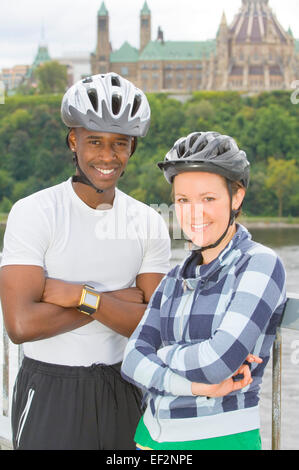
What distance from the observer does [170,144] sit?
49.3m

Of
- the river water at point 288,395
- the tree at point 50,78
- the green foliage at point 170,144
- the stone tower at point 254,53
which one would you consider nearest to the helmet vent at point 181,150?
the river water at point 288,395

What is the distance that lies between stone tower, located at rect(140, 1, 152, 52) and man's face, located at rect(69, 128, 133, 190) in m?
73.0

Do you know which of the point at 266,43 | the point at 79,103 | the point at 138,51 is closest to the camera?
the point at 79,103

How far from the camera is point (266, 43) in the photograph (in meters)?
66.7

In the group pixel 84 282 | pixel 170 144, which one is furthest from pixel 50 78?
pixel 84 282

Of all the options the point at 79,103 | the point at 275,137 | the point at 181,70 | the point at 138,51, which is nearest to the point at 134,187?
the point at 275,137

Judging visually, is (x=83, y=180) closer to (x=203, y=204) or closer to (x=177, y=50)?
(x=203, y=204)

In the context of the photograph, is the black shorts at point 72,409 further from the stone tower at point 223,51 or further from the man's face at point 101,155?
the stone tower at point 223,51

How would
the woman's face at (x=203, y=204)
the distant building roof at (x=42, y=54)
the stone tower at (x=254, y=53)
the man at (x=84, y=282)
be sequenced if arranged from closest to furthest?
the woman's face at (x=203, y=204)
the man at (x=84, y=282)
the stone tower at (x=254, y=53)
the distant building roof at (x=42, y=54)

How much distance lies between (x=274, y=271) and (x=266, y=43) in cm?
6847

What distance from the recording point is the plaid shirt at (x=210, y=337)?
48.7 inches

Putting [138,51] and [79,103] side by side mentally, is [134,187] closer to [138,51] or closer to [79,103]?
[138,51]

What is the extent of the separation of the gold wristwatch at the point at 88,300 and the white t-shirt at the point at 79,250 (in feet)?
0.17

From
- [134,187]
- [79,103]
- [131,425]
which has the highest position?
[79,103]
